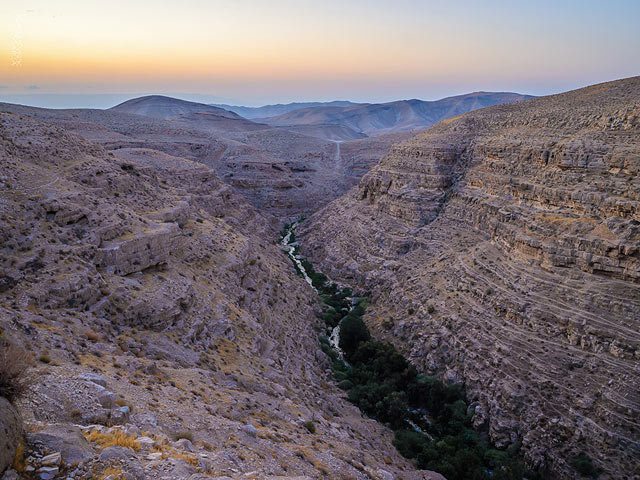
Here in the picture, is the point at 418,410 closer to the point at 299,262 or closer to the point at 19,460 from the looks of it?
the point at 19,460

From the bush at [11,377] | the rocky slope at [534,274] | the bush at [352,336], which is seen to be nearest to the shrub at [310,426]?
the bush at [11,377]

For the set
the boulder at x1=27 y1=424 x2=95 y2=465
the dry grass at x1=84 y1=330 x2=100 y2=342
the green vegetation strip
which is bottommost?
the green vegetation strip

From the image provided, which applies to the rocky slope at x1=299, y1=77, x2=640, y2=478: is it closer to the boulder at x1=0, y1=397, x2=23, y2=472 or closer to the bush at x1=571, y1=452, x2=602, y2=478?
the bush at x1=571, y1=452, x2=602, y2=478

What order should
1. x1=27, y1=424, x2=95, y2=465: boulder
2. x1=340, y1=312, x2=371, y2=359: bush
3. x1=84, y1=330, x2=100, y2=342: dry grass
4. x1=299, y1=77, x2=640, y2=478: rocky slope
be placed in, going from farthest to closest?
1. x1=340, y1=312, x2=371, y2=359: bush
2. x1=299, y1=77, x2=640, y2=478: rocky slope
3. x1=84, y1=330, x2=100, y2=342: dry grass
4. x1=27, y1=424, x2=95, y2=465: boulder

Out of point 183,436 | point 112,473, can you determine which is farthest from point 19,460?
point 183,436

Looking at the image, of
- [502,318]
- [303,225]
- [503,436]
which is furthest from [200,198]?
[503,436]

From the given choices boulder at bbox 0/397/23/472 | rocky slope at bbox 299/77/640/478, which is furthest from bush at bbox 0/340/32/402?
rocky slope at bbox 299/77/640/478

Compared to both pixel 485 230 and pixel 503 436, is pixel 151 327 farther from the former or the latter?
pixel 485 230
